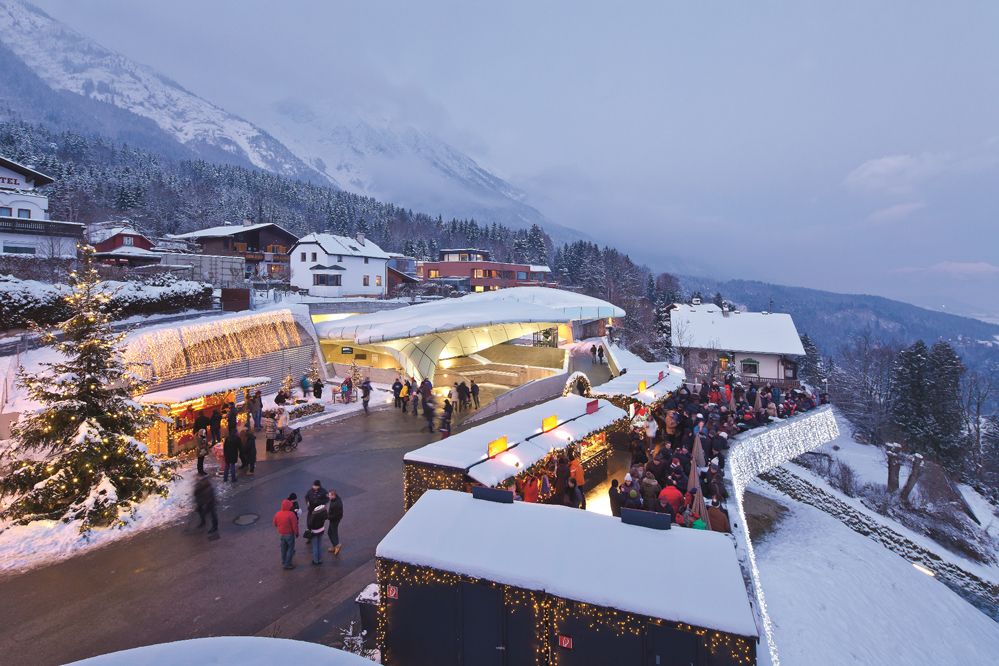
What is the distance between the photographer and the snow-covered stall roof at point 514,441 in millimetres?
10211

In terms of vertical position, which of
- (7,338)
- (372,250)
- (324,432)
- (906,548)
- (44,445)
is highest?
(372,250)

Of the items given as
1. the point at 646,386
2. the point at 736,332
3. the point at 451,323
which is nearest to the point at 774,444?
the point at 646,386

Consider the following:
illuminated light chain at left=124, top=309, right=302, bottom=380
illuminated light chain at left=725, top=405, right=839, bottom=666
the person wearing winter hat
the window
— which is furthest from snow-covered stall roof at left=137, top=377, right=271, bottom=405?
the window

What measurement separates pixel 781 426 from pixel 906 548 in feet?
39.8

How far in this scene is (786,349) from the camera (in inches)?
1708

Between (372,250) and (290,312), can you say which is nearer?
(290,312)

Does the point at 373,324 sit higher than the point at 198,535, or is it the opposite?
the point at 373,324

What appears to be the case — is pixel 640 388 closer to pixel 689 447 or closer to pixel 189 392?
pixel 689 447

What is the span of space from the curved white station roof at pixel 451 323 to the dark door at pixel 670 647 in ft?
74.1

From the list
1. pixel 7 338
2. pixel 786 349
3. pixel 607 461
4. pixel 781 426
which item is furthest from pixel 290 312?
pixel 786 349

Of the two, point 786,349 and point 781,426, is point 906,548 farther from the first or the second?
point 786,349

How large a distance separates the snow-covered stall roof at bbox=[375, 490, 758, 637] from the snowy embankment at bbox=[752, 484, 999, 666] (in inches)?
508

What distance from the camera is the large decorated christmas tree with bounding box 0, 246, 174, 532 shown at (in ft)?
34.9

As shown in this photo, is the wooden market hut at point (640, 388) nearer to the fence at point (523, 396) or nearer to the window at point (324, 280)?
the fence at point (523, 396)
